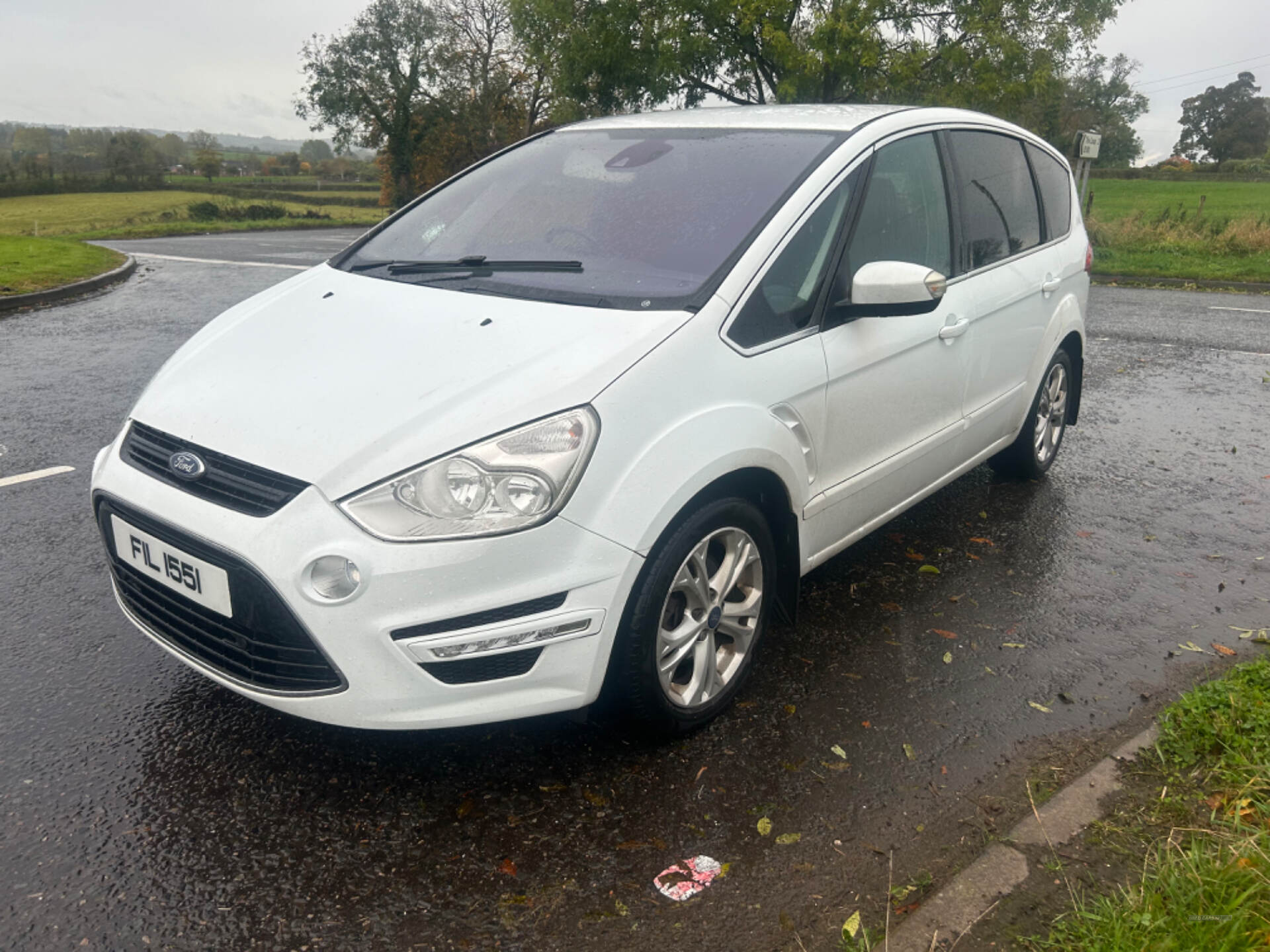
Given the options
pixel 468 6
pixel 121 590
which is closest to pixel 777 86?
pixel 121 590

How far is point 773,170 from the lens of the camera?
3365mm

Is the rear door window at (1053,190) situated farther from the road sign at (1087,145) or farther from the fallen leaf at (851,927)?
the road sign at (1087,145)

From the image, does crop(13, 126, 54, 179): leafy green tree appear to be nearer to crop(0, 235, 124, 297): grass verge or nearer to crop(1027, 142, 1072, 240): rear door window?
crop(0, 235, 124, 297): grass verge

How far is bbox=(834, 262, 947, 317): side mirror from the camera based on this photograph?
3141mm

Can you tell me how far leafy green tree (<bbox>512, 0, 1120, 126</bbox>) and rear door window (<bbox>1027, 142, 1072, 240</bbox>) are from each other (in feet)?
57.7

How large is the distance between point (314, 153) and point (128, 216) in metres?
29.5

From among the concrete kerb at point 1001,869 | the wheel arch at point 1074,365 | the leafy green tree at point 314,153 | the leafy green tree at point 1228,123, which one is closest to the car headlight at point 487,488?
the concrete kerb at point 1001,869

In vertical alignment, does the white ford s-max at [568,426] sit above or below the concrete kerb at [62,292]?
above

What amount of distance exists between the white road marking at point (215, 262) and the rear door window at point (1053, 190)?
1127 cm

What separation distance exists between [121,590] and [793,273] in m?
2.19

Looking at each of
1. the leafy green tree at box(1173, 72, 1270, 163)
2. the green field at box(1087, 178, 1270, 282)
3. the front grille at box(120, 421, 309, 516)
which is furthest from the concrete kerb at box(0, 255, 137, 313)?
the leafy green tree at box(1173, 72, 1270, 163)

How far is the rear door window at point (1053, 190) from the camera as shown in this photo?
4941 mm

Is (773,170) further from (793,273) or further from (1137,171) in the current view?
(1137,171)

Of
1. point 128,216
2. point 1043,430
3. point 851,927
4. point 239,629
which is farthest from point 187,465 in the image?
point 128,216
